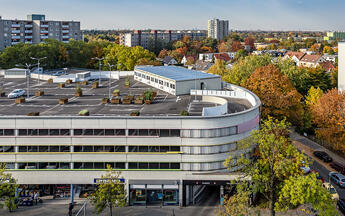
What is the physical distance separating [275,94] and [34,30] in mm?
123579

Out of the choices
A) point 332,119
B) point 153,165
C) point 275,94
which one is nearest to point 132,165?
point 153,165

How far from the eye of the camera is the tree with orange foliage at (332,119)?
61.7 meters

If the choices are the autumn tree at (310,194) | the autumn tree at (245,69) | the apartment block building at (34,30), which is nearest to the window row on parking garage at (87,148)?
the autumn tree at (310,194)

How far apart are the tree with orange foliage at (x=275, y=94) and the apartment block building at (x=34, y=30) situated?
10741cm

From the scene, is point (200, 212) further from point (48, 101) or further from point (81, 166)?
point (48, 101)

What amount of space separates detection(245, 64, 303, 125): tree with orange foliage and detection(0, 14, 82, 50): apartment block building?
107414 millimetres

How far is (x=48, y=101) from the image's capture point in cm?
5838

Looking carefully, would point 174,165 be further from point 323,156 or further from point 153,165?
point 323,156

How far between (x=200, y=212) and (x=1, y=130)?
85.8 ft

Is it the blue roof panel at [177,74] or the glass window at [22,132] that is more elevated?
the blue roof panel at [177,74]

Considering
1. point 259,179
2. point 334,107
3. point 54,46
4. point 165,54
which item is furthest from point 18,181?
point 165,54

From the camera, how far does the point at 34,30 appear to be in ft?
517

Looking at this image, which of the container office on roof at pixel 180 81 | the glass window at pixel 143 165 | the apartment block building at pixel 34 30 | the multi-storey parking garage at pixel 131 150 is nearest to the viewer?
the multi-storey parking garage at pixel 131 150

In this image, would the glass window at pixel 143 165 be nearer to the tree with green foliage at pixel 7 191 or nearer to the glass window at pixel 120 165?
the glass window at pixel 120 165
